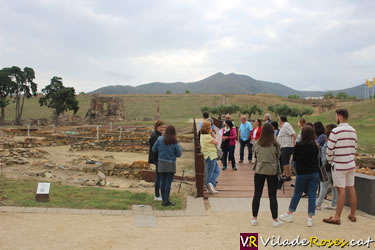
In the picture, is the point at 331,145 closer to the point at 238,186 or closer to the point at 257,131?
the point at 238,186

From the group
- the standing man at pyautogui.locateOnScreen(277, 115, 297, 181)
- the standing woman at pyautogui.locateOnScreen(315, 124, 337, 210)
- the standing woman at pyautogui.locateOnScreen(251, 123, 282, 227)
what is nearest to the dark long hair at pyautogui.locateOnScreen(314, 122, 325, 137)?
the standing woman at pyautogui.locateOnScreen(315, 124, 337, 210)

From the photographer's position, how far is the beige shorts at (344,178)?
5.99 m

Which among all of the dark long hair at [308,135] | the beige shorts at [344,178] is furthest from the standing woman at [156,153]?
the beige shorts at [344,178]

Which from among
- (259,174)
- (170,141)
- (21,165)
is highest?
(170,141)

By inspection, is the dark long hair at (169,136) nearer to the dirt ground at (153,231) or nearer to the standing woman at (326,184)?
the dirt ground at (153,231)

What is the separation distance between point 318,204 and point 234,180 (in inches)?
113

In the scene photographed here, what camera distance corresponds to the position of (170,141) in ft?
23.3

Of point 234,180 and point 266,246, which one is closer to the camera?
point 266,246

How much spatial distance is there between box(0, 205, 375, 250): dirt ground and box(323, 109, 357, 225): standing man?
481mm

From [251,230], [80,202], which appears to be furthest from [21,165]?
[251,230]

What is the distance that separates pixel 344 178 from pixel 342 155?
42 centimetres

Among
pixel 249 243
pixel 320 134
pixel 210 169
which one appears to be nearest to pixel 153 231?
pixel 249 243

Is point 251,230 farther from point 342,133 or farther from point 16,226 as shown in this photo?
point 16,226

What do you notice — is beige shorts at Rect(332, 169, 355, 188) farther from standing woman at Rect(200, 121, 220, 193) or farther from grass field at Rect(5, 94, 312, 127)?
grass field at Rect(5, 94, 312, 127)
